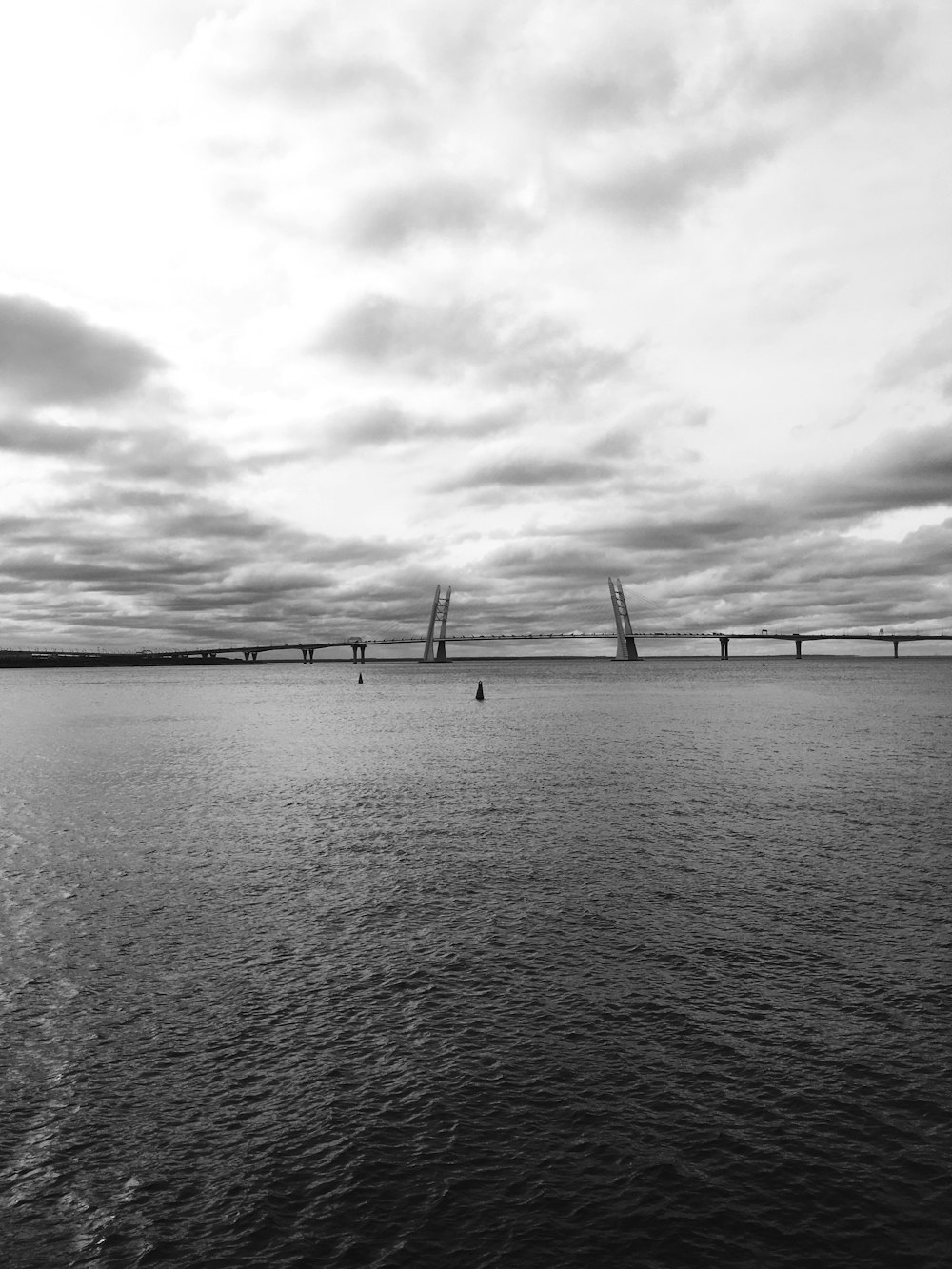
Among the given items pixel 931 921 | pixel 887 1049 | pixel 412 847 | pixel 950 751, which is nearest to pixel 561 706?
pixel 950 751

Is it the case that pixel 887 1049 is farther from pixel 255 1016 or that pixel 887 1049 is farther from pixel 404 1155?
pixel 255 1016

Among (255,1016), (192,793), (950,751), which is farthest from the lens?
(950,751)

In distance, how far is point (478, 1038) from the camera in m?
13.5

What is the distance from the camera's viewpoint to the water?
9344 millimetres

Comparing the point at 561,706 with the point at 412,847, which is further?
the point at 561,706

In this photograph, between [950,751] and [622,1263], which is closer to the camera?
[622,1263]

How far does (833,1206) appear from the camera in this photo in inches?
374

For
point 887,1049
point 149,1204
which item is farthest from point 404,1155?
point 887,1049

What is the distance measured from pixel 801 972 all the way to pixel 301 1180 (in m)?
9.90

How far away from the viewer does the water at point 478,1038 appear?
9.34 meters

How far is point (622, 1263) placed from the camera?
8.70 meters

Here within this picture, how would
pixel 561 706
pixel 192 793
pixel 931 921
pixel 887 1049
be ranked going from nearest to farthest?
pixel 887 1049
pixel 931 921
pixel 192 793
pixel 561 706

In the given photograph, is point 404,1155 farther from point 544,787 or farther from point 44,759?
point 44,759

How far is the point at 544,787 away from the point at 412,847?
12712 millimetres
